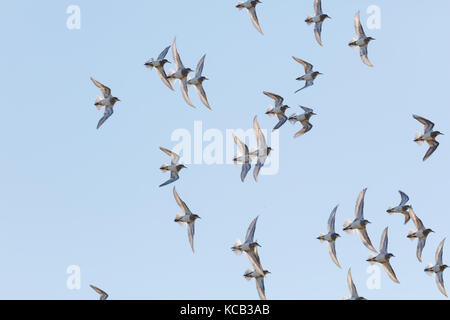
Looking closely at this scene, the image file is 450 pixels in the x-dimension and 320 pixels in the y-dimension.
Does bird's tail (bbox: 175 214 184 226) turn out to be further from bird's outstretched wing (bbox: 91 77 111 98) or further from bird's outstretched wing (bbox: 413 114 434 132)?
bird's outstretched wing (bbox: 413 114 434 132)

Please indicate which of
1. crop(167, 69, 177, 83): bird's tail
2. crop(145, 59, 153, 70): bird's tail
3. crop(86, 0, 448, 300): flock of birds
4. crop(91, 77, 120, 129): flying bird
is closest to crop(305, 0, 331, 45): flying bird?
crop(86, 0, 448, 300): flock of birds

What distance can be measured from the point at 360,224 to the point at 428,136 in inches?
192

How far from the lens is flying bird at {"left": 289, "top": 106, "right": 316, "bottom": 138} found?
57.5m

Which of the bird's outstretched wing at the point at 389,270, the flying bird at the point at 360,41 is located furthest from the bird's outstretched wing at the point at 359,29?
the bird's outstretched wing at the point at 389,270

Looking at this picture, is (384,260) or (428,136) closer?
(384,260)

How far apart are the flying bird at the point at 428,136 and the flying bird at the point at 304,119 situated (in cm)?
504

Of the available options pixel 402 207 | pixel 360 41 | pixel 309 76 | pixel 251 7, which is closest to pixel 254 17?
pixel 251 7

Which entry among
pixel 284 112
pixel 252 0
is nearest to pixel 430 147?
pixel 284 112

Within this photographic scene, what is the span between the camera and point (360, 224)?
182 ft

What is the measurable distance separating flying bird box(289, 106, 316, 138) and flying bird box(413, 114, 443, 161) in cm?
504

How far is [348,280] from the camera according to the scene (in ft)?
175

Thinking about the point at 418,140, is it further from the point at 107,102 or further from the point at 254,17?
the point at 107,102
